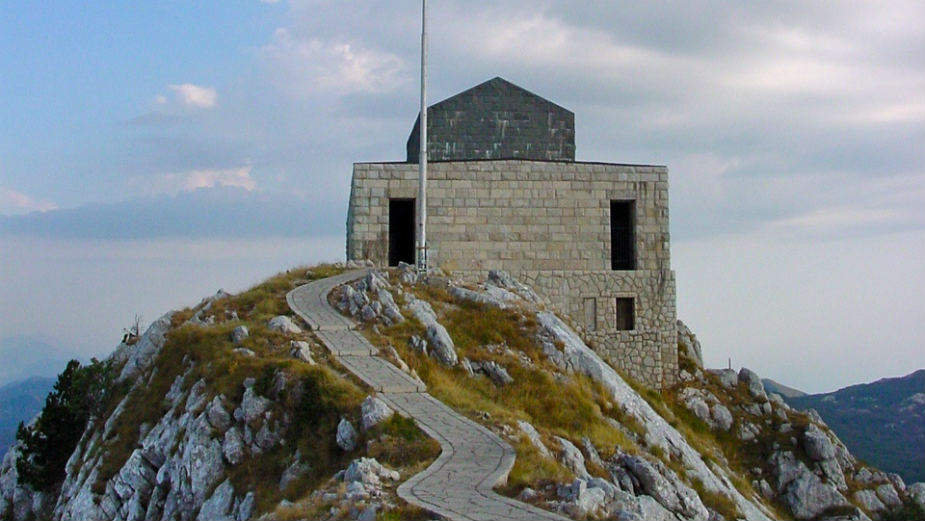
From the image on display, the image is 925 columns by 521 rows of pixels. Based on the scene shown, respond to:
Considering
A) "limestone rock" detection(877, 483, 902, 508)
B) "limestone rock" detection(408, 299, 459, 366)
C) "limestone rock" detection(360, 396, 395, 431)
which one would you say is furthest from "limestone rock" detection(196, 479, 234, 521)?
"limestone rock" detection(877, 483, 902, 508)

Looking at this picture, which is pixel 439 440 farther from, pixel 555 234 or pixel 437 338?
pixel 555 234

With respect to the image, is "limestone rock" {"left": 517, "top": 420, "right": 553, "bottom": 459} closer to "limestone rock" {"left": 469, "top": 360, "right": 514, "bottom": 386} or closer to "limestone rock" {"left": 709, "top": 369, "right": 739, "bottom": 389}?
"limestone rock" {"left": 469, "top": 360, "right": 514, "bottom": 386}

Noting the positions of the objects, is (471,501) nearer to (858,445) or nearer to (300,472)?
(300,472)

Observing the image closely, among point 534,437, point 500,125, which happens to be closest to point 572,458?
point 534,437

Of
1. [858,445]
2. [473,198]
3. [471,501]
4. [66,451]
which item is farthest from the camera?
[858,445]

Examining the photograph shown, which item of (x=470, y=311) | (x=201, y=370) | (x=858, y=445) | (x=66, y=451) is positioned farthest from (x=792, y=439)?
(x=858, y=445)

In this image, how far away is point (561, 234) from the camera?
31.3 meters

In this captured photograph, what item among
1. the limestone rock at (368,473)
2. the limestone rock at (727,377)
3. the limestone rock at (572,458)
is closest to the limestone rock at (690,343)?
the limestone rock at (727,377)

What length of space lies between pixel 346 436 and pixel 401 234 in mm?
19470

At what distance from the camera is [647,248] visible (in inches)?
1249

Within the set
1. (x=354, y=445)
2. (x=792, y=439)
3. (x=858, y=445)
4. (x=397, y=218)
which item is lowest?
(x=858, y=445)

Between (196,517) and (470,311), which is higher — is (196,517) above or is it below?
below

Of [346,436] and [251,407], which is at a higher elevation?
[251,407]

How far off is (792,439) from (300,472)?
59.7 ft
